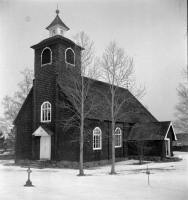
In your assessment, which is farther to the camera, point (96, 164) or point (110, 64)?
point (96, 164)

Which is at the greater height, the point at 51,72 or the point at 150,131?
the point at 51,72

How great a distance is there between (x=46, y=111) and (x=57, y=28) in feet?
29.5

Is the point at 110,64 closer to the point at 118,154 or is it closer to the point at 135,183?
the point at 135,183

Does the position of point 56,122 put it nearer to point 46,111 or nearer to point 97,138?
point 46,111

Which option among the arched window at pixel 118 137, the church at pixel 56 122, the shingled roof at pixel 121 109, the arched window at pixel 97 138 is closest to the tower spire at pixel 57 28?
the church at pixel 56 122

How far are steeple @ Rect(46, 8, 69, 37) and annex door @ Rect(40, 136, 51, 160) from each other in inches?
444

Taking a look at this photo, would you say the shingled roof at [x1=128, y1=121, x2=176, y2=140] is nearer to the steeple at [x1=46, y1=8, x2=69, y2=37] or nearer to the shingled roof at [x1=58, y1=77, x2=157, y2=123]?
the shingled roof at [x1=58, y1=77, x2=157, y2=123]

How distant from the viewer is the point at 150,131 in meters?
31.4

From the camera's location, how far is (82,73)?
836 inches

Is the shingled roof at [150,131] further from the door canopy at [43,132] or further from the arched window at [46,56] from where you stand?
the arched window at [46,56]

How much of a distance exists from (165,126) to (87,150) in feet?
34.0

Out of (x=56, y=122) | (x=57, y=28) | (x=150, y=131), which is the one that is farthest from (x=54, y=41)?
(x=150, y=131)

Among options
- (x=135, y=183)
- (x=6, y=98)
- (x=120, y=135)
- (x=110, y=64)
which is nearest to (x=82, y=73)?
(x=110, y=64)

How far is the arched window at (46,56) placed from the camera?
28203mm
